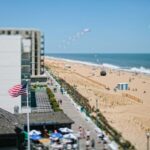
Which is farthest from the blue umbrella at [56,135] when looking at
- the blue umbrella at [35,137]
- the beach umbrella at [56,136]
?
the blue umbrella at [35,137]

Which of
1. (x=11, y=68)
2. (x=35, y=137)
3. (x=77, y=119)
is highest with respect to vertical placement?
(x=11, y=68)

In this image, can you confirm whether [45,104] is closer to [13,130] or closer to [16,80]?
[16,80]

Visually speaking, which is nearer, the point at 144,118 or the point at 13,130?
the point at 13,130

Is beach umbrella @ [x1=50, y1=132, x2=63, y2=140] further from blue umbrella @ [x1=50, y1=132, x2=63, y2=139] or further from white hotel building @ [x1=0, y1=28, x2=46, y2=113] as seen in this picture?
white hotel building @ [x1=0, y1=28, x2=46, y2=113]

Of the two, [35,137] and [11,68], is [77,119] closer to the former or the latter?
[11,68]

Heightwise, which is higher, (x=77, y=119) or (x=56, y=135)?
(x=56, y=135)

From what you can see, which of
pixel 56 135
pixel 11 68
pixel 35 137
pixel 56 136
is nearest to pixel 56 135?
pixel 56 135

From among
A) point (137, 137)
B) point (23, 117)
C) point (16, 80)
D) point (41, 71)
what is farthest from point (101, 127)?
point (41, 71)

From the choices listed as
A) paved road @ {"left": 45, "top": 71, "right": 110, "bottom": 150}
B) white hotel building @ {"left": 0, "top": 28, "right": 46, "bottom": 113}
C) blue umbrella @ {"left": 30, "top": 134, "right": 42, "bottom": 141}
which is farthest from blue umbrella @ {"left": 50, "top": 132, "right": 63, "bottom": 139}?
white hotel building @ {"left": 0, "top": 28, "right": 46, "bottom": 113}

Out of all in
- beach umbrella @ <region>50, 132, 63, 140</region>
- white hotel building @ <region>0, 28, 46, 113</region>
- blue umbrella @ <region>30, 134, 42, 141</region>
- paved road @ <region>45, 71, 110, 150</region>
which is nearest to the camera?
blue umbrella @ <region>30, 134, 42, 141</region>

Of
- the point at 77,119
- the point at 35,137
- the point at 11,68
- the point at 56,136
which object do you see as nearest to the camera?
→ the point at 35,137

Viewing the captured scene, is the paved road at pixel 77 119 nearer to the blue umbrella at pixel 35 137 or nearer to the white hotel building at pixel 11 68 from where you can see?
the blue umbrella at pixel 35 137
